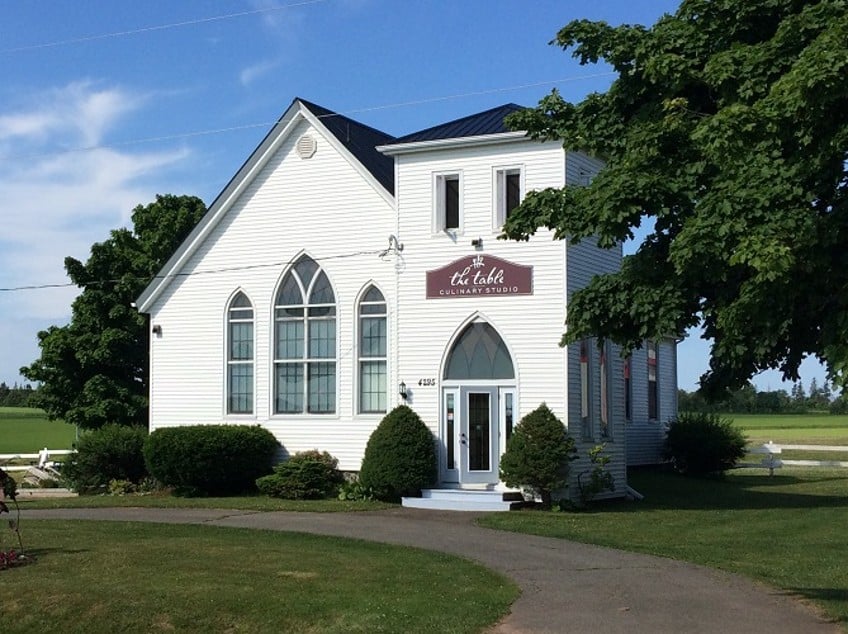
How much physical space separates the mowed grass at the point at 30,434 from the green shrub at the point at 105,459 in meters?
20.8

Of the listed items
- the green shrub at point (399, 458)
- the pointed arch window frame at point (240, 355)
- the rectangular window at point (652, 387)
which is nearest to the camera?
the green shrub at point (399, 458)

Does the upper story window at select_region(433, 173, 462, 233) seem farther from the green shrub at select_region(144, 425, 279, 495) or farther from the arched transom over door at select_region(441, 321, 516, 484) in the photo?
the green shrub at select_region(144, 425, 279, 495)

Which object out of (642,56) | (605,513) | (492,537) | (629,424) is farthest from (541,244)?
(642,56)

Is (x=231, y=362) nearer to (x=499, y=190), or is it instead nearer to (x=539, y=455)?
(x=499, y=190)

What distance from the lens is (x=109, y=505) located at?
24344 millimetres

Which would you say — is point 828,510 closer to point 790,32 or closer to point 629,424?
point 629,424

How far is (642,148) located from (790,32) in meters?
1.67

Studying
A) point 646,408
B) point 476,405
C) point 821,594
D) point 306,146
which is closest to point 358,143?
point 306,146

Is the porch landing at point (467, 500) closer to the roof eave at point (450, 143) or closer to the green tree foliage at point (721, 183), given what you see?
the roof eave at point (450, 143)

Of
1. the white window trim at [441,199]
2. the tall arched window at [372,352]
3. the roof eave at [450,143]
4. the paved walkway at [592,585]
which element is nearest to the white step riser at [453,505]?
the paved walkway at [592,585]

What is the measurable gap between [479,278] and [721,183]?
1483 cm

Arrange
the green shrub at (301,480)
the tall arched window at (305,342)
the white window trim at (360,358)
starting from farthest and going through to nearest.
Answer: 1. the tall arched window at (305,342)
2. the white window trim at (360,358)
3. the green shrub at (301,480)

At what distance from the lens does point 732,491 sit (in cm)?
2869

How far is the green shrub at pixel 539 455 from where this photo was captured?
22609mm
